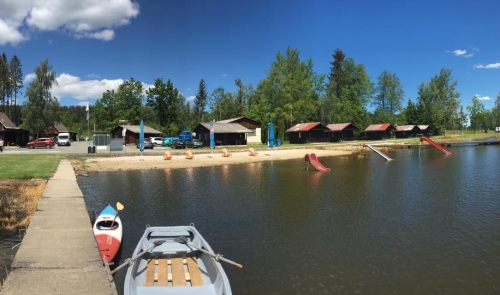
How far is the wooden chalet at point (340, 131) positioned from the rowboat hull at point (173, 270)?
260 ft

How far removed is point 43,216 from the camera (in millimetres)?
13211

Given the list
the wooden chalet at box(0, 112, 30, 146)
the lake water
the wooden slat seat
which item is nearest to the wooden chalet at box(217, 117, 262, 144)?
the wooden chalet at box(0, 112, 30, 146)

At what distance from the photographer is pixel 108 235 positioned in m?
11.5

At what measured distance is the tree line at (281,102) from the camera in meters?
83.4

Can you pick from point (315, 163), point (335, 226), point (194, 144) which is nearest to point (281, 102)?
point (194, 144)

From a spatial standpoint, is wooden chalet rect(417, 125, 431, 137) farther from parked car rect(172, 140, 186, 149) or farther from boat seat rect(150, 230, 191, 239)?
boat seat rect(150, 230, 191, 239)

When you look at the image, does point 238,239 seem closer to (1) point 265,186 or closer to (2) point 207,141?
(1) point 265,186

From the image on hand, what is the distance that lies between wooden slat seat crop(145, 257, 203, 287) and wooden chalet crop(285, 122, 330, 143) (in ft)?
239

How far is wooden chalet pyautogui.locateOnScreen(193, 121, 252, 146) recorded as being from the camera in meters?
69.9

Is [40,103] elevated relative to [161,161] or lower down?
elevated

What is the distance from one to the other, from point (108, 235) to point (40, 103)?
2819 inches

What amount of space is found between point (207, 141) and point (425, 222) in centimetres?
5758

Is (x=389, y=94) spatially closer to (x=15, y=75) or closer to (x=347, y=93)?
(x=347, y=93)

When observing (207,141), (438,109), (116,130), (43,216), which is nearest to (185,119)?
(116,130)
